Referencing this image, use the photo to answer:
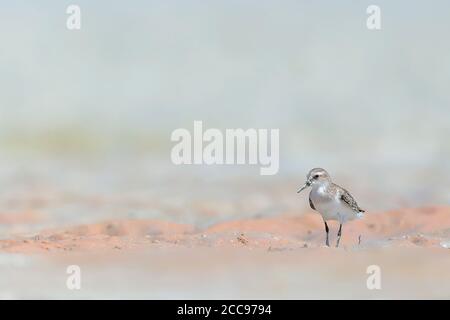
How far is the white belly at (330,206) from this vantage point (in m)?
12.4

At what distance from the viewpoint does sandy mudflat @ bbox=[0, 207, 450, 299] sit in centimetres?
940

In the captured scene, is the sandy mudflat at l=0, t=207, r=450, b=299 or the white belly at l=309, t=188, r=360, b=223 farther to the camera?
the white belly at l=309, t=188, r=360, b=223

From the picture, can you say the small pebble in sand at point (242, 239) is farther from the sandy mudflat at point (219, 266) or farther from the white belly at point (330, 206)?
the white belly at point (330, 206)

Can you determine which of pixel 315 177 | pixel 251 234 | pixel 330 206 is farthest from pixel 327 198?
pixel 251 234

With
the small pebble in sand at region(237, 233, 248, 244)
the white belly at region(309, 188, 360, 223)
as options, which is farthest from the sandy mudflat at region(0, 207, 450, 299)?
the white belly at region(309, 188, 360, 223)

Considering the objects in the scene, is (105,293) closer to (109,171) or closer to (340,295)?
(340,295)

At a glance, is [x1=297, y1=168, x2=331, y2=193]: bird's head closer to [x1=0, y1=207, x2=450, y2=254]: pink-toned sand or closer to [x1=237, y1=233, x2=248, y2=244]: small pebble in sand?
[x1=0, y1=207, x2=450, y2=254]: pink-toned sand

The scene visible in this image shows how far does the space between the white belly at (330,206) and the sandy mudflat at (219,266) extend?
0.61 meters

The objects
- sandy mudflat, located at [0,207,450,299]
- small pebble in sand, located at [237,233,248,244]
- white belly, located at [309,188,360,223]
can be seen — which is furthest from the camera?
small pebble in sand, located at [237,233,248,244]

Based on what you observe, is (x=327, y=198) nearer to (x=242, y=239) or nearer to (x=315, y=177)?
(x=315, y=177)

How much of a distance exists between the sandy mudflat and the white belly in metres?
0.61

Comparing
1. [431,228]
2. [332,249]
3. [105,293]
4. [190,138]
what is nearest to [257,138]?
[190,138]

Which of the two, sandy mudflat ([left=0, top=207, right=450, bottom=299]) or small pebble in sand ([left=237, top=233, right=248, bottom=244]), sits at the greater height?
sandy mudflat ([left=0, top=207, right=450, bottom=299])
